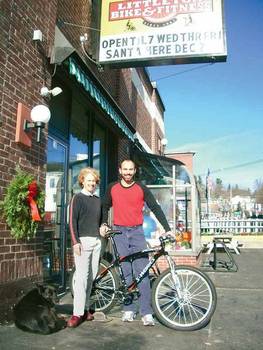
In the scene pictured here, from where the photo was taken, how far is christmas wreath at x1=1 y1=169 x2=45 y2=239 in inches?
190

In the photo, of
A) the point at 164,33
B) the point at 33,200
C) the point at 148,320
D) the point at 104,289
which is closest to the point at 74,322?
the point at 104,289

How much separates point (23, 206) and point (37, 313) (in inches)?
46.5

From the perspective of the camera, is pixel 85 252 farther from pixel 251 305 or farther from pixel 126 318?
pixel 251 305

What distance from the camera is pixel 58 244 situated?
7016mm

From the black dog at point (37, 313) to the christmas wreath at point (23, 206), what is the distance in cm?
79

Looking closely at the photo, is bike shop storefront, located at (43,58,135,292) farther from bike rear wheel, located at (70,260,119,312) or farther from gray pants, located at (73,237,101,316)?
gray pants, located at (73,237,101,316)

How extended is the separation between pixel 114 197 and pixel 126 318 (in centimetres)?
139

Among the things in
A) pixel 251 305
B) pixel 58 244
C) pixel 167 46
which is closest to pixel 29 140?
pixel 58 244

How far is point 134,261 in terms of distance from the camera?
5.04 m

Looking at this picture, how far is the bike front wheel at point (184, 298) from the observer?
4.58 m

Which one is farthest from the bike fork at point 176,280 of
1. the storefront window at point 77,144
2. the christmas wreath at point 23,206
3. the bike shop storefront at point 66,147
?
the storefront window at point 77,144

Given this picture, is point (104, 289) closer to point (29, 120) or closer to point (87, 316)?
point (87, 316)

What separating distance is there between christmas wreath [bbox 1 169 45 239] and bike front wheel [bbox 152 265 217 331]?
5.25ft

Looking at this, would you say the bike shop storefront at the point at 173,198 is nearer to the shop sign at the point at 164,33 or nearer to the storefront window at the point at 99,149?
the storefront window at the point at 99,149
